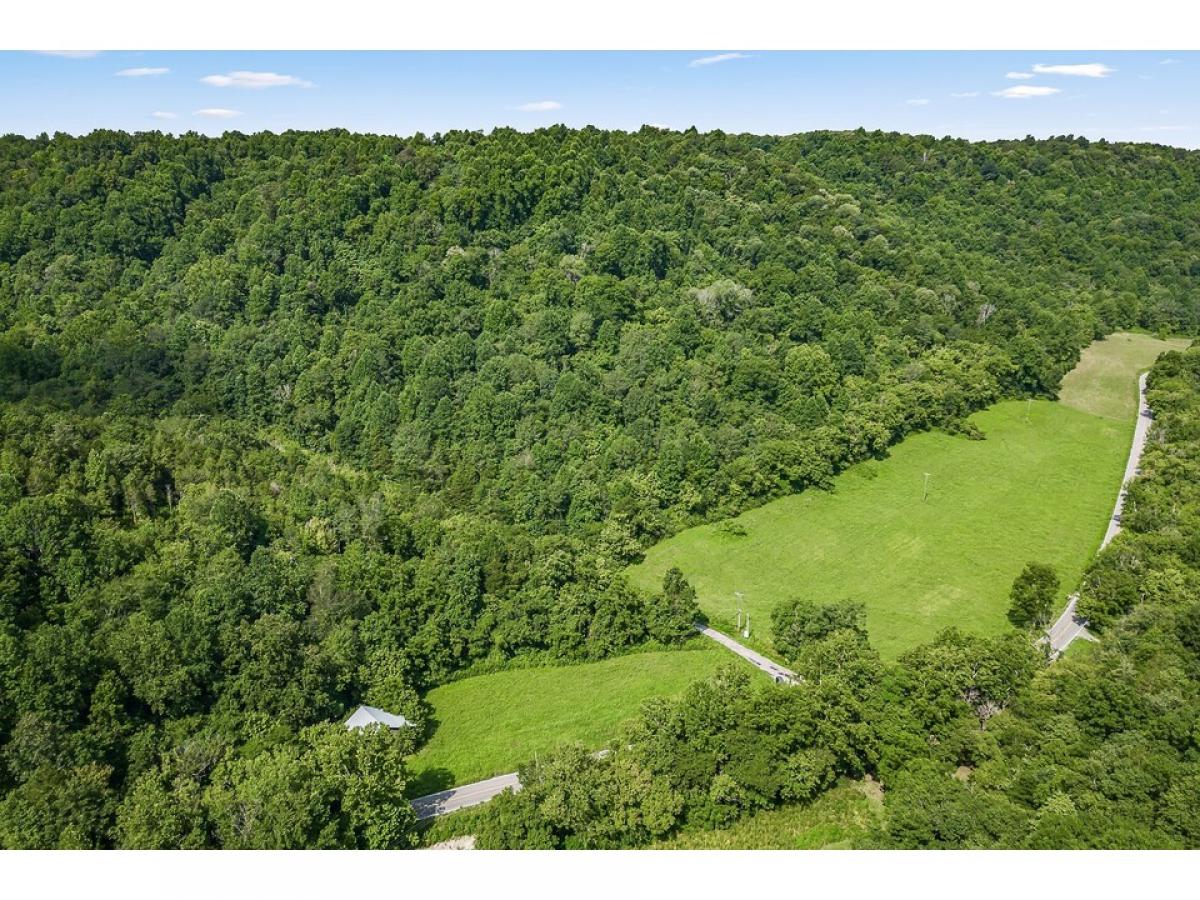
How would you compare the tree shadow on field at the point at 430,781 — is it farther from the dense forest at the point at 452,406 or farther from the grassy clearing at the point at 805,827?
the grassy clearing at the point at 805,827

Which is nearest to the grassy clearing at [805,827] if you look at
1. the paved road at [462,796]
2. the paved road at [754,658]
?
the paved road at [754,658]

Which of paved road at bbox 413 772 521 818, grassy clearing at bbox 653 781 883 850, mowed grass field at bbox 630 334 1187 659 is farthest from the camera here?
mowed grass field at bbox 630 334 1187 659

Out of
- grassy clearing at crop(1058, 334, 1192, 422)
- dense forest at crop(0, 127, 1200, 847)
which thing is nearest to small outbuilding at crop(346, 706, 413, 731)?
dense forest at crop(0, 127, 1200, 847)

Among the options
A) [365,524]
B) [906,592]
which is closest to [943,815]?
[906,592]

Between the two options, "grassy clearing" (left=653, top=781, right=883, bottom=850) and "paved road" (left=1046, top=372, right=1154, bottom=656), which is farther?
"paved road" (left=1046, top=372, right=1154, bottom=656)

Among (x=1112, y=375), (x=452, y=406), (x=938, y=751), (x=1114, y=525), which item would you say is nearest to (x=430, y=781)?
(x=938, y=751)

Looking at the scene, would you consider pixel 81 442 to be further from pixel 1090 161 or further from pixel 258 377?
pixel 1090 161

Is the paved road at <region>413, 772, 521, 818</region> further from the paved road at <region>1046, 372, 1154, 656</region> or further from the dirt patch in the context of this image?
the paved road at <region>1046, 372, 1154, 656</region>
